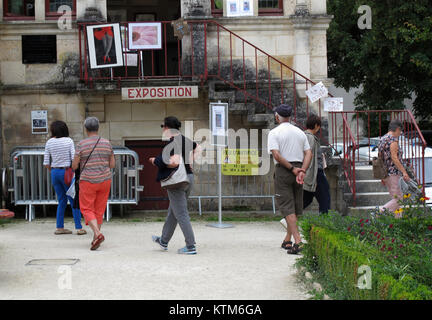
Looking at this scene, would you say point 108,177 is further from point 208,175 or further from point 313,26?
point 313,26

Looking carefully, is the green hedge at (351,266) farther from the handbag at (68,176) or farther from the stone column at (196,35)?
the stone column at (196,35)

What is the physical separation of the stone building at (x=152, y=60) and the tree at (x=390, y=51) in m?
9.43

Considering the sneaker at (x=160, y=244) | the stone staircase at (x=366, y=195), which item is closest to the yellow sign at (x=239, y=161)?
the stone staircase at (x=366, y=195)

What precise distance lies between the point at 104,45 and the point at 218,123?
2.88 meters

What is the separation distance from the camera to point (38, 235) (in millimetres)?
10945

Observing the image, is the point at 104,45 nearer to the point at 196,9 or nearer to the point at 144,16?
the point at 196,9

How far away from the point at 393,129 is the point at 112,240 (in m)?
4.53

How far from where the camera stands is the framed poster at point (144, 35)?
13.3 meters

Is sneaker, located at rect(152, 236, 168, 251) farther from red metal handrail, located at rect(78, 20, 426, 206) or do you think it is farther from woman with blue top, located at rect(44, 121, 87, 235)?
Answer: red metal handrail, located at rect(78, 20, 426, 206)

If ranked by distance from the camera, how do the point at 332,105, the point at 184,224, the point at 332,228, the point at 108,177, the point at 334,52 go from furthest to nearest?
the point at 334,52 → the point at 332,105 → the point at 108,177 → the point at 184,224 → the point at 332,228

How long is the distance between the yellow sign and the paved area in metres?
2.39

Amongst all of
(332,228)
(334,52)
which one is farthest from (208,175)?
(334,52)

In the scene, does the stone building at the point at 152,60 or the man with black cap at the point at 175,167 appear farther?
the stone building at the point at 152,60

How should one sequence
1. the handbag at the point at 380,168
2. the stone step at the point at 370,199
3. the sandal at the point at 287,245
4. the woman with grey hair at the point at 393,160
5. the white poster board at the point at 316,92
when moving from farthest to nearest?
the white poster board at the point at 316,92
the stone step at the point at 370,199
the handbag at the point at 380,168
the woman with grey hair at the point at 393,160
the sandal at the point at 287,245
